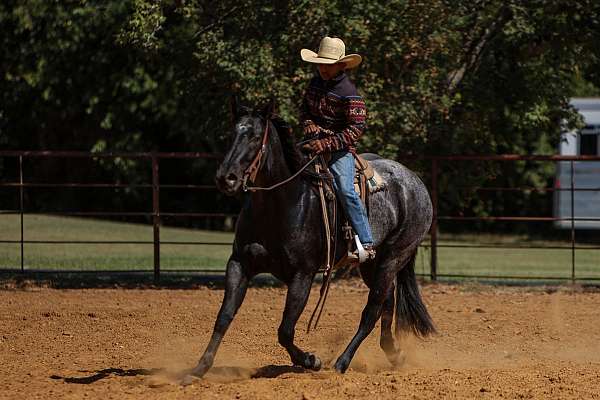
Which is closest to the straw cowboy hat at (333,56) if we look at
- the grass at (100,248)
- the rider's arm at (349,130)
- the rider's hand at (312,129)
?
the rider's arm at (349,130)

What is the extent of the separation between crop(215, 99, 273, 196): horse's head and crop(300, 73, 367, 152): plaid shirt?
603 millimetres

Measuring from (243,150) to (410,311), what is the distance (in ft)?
8.27

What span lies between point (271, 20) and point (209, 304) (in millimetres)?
3805

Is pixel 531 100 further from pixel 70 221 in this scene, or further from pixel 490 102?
pixel 70 221

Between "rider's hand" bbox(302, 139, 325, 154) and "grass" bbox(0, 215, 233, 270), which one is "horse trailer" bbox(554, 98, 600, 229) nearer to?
"grass" bbox(0, 215, 233, 270)

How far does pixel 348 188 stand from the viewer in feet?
23.4

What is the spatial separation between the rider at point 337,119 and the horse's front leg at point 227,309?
0.98m

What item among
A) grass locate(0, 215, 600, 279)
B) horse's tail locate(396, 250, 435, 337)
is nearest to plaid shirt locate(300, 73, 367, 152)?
horse's tail locate(396, 250, 435, 337)

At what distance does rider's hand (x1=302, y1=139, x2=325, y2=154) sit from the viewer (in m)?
7.00

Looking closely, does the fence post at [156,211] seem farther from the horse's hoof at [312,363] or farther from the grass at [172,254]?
the horse's hoof at [312,363]

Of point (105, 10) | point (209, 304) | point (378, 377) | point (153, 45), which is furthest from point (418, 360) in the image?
point (105, 10)

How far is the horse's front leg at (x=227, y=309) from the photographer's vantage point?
6.49 metres

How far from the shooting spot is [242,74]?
468 inches

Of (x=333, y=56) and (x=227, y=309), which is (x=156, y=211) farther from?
(x=227, y=309)
